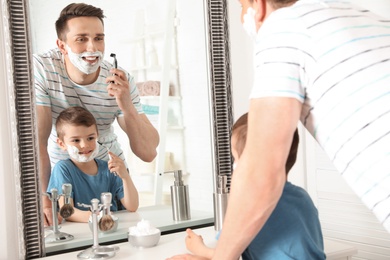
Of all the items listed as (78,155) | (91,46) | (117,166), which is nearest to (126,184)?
(117,166)

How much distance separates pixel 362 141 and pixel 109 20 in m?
0.97

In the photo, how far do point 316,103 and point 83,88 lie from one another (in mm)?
858

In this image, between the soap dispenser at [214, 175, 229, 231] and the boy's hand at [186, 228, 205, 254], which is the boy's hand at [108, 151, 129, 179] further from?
the boy's hand at [186, 228, 205, 254]

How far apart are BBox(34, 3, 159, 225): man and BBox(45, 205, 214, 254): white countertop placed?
0.08 metres

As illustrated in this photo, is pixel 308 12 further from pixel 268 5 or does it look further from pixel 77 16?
pixel 77 16

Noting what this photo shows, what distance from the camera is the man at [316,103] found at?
0.92m

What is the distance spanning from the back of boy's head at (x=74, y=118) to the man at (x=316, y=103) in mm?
772

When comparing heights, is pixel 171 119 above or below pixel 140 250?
above

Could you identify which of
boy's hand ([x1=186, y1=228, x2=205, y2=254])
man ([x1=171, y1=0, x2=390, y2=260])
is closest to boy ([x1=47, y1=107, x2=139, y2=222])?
boy's hand ([x1=186, y1=228, x2=205, y2=254])

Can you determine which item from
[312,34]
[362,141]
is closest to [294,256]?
[362,141]

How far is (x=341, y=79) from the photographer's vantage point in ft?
3.08

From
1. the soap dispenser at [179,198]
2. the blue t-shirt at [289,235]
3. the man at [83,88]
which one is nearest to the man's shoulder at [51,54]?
the man at [83,88]

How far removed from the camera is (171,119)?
1.80 m

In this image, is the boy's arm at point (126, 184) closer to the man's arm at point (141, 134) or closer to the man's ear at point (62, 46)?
the man's arm at point (141, 134)
